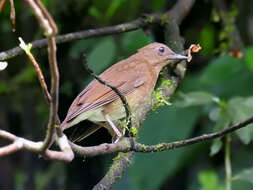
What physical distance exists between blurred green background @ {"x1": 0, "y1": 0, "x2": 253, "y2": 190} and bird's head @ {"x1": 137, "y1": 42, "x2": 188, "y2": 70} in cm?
7

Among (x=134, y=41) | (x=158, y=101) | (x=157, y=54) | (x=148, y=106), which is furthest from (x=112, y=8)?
(x=158, y=101)

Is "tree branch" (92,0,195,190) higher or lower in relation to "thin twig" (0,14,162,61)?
lower

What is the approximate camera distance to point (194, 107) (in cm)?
534

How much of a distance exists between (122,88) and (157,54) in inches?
18.4

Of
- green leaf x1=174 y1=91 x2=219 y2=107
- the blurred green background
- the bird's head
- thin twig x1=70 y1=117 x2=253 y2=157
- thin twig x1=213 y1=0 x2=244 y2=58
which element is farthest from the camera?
thin twig x1=213 y1=0 x2=244 y2=58

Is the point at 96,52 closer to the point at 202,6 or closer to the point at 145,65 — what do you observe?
the point at 145,65

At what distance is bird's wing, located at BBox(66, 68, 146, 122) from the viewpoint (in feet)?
13.6

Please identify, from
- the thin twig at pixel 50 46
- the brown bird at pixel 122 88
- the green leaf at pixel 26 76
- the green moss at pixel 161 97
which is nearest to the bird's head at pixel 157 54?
the brown bird at pixel 122 88

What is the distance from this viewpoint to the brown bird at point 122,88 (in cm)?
421

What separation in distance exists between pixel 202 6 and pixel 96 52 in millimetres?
1329

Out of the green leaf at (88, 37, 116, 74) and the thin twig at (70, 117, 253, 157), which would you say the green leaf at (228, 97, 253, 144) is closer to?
the green leaf at (88, 37, 116, 74)

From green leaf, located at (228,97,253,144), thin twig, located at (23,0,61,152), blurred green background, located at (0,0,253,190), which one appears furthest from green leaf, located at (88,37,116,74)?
thin twig, located at (23,0,61,152)

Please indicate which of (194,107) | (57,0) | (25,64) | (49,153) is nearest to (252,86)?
(194,107)

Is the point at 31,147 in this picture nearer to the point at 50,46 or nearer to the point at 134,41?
the point at 50,46
